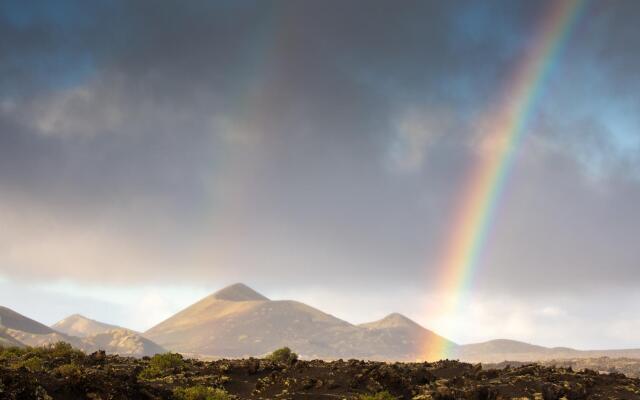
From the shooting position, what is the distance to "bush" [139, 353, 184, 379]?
33531 mm

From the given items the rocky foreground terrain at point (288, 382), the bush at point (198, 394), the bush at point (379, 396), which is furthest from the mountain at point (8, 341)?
the bush at point (379, 396)

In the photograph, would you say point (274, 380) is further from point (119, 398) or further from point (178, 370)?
point (119, 398)

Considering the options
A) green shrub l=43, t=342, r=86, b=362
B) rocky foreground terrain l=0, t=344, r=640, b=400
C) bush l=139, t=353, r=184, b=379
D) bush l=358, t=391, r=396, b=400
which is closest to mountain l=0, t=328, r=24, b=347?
green shrub l=43, t=342, r=86, b=362

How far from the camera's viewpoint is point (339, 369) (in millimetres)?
34594

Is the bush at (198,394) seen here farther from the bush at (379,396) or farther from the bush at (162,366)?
the bush at (162,366)

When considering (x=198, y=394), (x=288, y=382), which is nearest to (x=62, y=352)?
(x=288, y=382)

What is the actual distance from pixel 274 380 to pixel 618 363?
11496 centimetres

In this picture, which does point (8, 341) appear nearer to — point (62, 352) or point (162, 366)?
point (62, 352)

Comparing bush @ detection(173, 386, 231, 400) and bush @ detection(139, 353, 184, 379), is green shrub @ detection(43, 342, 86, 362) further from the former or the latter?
bush @ detection(173, 386, 231, 400)

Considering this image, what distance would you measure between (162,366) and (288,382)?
10.8m

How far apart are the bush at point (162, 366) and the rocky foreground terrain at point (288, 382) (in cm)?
6

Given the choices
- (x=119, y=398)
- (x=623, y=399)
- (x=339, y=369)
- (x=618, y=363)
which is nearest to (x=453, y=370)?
(x=339, y=369)

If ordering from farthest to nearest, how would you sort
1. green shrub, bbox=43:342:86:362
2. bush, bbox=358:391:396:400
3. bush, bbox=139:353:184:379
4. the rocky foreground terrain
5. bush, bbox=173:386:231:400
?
green shrub, bbox=43:342:86:362 < bush, bbox=139:353:184:379 < bush, bbox=358:391:396:400 < bush, bbox=173:386:231:400 < the rocky foreground terrain

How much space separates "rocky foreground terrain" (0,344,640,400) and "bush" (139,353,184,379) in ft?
0.20
